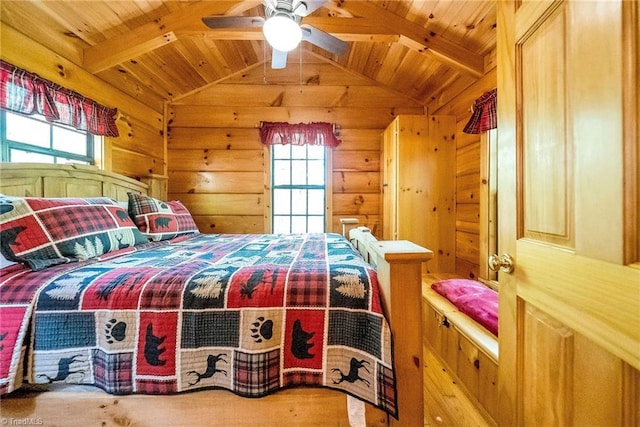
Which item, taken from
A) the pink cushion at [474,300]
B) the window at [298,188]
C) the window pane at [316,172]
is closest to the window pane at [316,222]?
the window at [298,188]

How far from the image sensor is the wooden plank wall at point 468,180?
251cm

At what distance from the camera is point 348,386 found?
0.99m

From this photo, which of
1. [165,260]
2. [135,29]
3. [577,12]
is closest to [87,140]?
[135,29]

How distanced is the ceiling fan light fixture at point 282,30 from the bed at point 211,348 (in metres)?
1.49

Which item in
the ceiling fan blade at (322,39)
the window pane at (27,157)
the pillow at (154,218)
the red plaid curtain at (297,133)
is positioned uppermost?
the ceiling fan blade at (322,39)

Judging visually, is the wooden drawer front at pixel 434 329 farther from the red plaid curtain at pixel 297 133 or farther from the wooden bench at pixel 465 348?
the red plaid curtain at pixel 297 133

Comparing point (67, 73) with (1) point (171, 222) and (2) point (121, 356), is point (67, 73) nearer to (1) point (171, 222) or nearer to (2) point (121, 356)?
(1) point (171, 222)

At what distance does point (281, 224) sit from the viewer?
3.70 meters

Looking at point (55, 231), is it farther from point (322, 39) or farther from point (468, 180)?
point (468, 180)

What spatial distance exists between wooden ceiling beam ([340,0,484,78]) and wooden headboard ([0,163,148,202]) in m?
2.51

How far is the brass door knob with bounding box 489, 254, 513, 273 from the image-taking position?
85 centimetres

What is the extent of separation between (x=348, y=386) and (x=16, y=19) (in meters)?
2.93

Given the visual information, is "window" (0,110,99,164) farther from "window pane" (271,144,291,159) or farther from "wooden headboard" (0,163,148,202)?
"window pane" (271,144,291,159)

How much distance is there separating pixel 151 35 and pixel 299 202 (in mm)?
→ 2260
